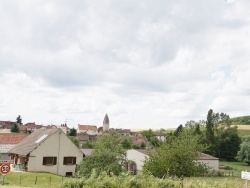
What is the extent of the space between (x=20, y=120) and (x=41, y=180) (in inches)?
6366

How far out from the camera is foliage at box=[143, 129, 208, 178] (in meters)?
25.8

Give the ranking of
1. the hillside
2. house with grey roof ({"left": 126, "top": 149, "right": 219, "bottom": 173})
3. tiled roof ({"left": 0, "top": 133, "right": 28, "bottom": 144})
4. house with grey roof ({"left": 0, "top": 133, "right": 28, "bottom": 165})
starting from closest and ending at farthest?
house with grey roof ({"left": 126, "top": 149, "right": 219, "bottom": 173}) → house with grey roof ({"left": 0, "top": 133, "right": 28, "bottom": 165}) → tiled roof ({"left": 0, "top": 133, "right": 28, "bottom": 144}) → the hillside

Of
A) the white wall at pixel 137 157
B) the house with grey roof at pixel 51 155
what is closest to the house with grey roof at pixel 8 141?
the house with grey roof at pixel 51 155

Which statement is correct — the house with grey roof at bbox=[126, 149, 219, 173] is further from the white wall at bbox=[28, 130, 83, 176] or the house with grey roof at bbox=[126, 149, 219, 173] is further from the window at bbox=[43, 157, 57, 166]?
the window at bbox=[43, 157, 57, 166]

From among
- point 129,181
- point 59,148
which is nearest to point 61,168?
point 59,148

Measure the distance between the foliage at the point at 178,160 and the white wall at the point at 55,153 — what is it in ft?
69.9

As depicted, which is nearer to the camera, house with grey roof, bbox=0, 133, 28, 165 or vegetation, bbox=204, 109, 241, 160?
house with grey roof, bbox=0, 133, 28, 165

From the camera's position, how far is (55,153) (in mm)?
45219

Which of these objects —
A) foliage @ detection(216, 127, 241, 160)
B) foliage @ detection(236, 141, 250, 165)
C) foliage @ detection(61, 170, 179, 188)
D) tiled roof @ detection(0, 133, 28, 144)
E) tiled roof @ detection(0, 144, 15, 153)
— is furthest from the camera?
foliage @ detection(216, 127, 241, 160)

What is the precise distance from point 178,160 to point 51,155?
24452 mm

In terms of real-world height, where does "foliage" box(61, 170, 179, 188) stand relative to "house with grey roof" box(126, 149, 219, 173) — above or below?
above

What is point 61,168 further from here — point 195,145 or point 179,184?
point 179,184

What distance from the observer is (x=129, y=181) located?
15805 mm

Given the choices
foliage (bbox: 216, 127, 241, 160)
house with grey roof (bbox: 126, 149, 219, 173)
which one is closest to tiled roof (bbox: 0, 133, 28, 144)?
house with grey roof (bbox: 126, 149, 219, 173)
